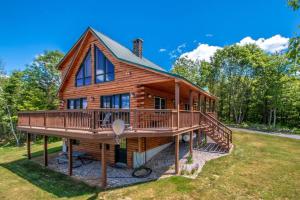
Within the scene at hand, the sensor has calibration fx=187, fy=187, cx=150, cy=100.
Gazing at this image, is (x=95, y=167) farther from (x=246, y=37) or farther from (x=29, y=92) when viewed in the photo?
(x=246, y=37)

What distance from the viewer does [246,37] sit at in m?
35.3

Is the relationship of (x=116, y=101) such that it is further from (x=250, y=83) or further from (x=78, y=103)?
(x=250, y=83)

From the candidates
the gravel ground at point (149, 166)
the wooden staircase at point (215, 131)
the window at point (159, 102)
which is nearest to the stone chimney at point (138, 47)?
the window at point (159, 102)

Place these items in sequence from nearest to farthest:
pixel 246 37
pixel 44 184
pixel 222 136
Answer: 1. pixel 44 184
2. pixel 222 136
3. pixel 246 37

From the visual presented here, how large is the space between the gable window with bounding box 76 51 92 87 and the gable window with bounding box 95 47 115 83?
2.47 ft

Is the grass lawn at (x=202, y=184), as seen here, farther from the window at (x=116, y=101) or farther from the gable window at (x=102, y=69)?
the gable window at (x=102, y=69)

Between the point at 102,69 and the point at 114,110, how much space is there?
5428mm

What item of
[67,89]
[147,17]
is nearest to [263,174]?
[67,89]

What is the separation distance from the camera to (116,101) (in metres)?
11.7

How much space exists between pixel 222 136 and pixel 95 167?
904 cm

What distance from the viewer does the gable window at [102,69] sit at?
469 inches

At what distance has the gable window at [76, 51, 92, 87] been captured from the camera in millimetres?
13031

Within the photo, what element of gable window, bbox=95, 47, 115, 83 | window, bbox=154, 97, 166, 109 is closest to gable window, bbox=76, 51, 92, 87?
gable window, bbox=95, 47, 115, 83

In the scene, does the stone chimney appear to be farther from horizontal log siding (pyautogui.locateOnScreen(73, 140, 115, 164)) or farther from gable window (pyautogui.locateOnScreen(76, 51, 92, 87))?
horizontal log siding (pyautogui.locateOnScreen(73, 140, 115, 164))
